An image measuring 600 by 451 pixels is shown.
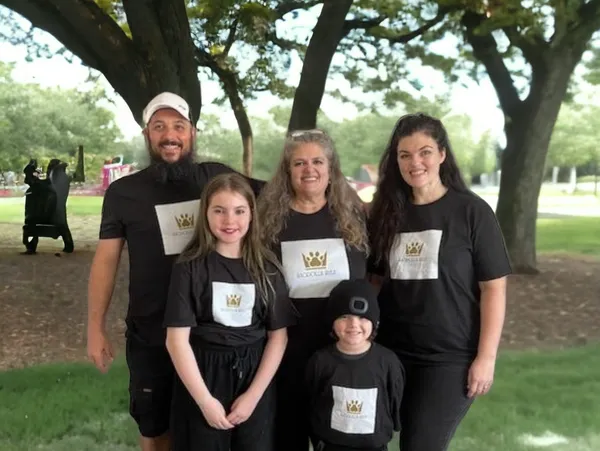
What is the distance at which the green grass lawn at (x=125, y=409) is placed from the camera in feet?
10.0

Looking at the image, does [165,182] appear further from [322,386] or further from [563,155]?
[563,155]

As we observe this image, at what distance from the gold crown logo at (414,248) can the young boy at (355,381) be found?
0.14 m

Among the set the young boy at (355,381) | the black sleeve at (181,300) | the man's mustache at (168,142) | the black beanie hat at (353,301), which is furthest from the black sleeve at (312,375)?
the man's mustache at (168,142)

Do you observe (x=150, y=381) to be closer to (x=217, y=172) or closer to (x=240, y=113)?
(x=217, y=172)

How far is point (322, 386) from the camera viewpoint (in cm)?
175

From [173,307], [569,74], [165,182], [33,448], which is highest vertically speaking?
[569,74]

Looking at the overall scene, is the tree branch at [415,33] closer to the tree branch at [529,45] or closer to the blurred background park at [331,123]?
the blurred background park at [331,123]

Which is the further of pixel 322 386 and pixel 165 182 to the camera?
pixel 165 182

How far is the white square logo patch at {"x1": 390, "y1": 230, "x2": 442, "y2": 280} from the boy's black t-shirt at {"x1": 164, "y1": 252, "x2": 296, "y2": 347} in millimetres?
329

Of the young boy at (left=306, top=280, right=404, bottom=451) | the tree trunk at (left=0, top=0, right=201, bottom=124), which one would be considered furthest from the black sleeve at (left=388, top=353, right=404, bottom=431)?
the tree trunk at (left=0, top=0, right=201, bottom=124)

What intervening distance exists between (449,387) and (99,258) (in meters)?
1.12

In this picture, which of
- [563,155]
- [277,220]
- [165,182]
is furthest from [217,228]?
[563,155]

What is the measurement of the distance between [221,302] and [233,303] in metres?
0.03

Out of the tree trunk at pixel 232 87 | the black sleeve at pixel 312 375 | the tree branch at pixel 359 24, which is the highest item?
the tree branch at pixel 359 24
